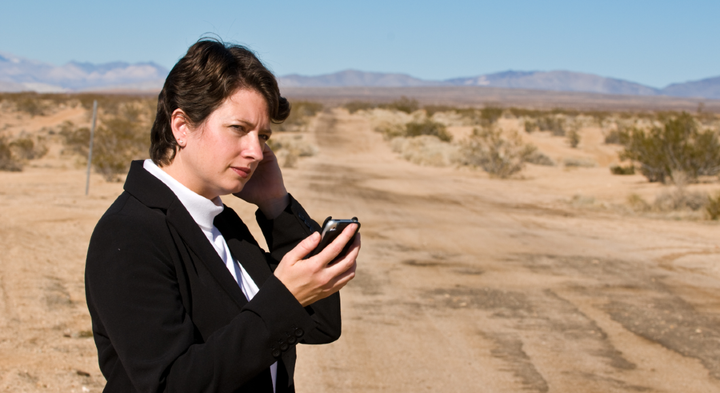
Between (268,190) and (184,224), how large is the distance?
0.52m

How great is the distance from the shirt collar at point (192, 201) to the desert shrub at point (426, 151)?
74.3 ft

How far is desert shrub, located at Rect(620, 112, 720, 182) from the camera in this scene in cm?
1683

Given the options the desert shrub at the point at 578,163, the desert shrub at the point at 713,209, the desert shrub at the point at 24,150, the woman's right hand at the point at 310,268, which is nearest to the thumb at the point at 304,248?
the woman's right hand at the point at 310,268

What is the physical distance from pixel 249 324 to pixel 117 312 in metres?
0.27

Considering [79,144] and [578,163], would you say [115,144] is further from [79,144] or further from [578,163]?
[578,163]

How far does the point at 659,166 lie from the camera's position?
17.0 metres

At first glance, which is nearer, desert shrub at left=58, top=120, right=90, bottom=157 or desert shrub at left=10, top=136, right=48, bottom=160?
desert shrub at left=10, top=136, right=48, bottom=160

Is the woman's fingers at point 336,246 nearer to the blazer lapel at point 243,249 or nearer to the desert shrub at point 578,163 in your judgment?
the blazer lapel at point 243,249

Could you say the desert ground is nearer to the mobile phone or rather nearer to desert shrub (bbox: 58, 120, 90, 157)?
the mobile phone

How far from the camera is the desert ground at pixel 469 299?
4293 millimetres

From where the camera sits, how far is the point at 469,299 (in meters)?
6.35

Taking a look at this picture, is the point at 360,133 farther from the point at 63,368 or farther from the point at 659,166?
the point at 63,368

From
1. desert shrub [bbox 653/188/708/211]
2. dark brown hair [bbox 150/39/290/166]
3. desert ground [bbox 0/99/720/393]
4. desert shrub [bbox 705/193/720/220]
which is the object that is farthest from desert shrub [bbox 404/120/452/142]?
dark brown hair [bbox 150/39/290/166]

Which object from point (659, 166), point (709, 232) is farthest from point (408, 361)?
point (659, 166)
